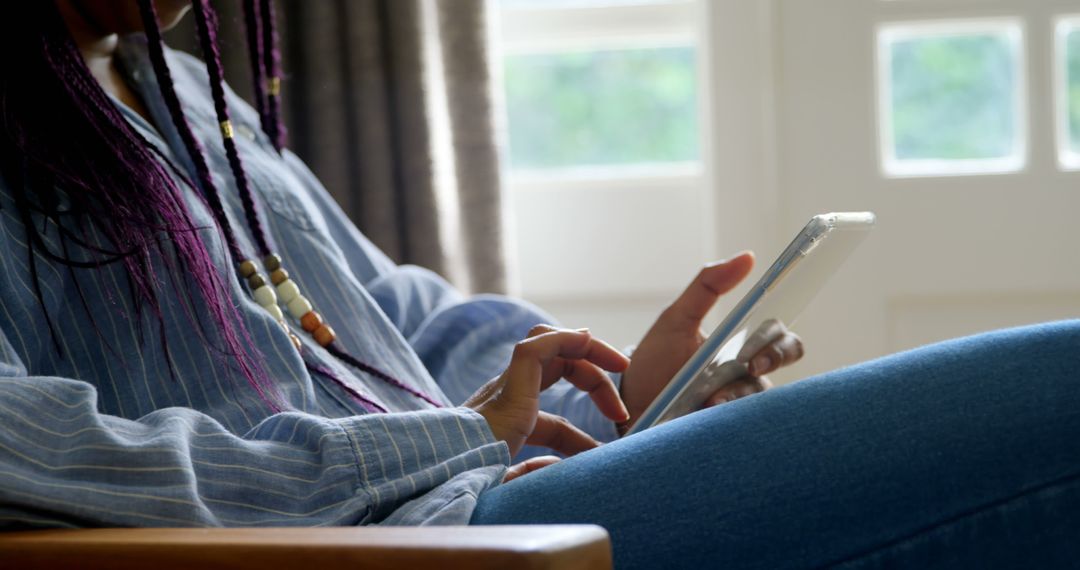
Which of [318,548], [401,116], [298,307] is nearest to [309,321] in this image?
[298,307]

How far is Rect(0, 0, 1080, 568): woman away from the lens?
595 millimetres

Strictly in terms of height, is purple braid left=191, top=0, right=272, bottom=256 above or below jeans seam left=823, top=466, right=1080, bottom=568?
above

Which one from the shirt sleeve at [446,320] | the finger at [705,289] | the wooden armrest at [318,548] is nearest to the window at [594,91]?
the shirt sleeve at [446,320]

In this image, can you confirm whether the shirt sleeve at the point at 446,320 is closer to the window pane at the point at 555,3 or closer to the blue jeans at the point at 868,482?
the blue jeans at the point at 868,482

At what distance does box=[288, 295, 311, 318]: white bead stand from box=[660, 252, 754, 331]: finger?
294 mm

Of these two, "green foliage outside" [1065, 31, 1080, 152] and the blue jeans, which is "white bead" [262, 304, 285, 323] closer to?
the blue jeans

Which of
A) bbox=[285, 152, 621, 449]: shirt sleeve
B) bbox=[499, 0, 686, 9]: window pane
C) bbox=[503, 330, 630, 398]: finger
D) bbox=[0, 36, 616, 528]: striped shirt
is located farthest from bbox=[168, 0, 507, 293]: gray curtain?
bbox=[503, 330, 630, 398]: finger

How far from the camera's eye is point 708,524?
0.59m

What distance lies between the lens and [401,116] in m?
1.71

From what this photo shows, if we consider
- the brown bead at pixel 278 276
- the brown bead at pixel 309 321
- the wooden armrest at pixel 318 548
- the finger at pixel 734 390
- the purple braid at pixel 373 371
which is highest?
the brown bead at pixel 278 276

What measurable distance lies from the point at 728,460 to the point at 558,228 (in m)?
1.42

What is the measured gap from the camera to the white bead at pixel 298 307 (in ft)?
3.15

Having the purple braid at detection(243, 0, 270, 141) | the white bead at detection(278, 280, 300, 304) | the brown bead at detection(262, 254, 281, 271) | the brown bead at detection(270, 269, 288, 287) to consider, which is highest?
the purple braid at detection(243, 0, 270, 141)

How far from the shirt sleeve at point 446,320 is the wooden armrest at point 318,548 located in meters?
0.59
